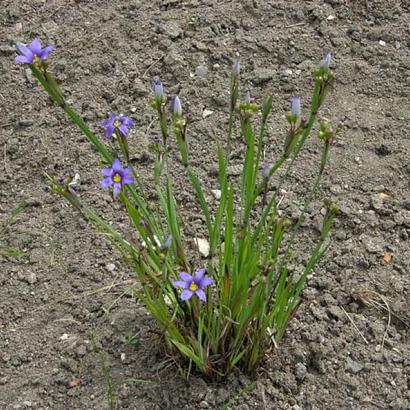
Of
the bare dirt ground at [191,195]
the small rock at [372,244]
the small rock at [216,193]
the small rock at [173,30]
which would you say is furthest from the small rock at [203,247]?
the small rock at [173,30]

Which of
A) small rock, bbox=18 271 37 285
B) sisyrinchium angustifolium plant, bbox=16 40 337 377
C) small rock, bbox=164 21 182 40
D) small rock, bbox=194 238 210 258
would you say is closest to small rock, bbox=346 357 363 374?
sisyrinchium angustifolium plant, bbox=16 40 337 377

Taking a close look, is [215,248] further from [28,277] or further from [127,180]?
[28,277]

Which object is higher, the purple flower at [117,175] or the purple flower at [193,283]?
the purple flower at [117,175]

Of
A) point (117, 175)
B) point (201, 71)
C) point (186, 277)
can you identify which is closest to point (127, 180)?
point (117, 175)

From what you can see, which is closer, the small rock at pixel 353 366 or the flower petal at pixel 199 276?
the flower petal at pixel 199 276

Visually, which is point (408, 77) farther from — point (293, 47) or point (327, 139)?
point (327, 139)

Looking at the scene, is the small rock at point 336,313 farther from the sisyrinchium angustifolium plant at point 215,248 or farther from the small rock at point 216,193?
the small rock at point 216,193

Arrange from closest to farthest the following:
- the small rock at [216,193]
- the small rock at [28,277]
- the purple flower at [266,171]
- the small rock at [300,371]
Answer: the purple flower at [266,171] < the small rock at [300,371] < the small rock at [28,277] < the small rock at [216,193]

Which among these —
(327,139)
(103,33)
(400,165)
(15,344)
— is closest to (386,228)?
(400,165)

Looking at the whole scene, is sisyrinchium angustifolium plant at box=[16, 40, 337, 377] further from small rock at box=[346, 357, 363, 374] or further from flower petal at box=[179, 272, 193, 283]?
small rock at box=[346, 357, 363, 374]
